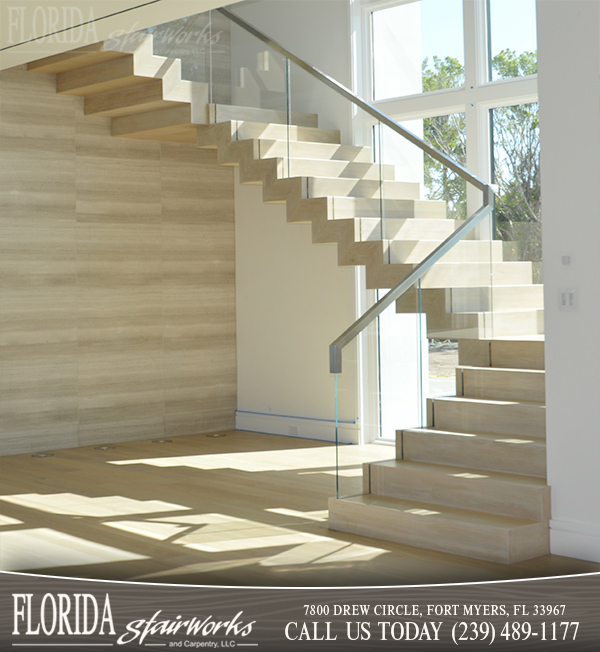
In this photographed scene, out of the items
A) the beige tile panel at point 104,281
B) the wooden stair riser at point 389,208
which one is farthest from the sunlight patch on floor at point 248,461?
the wooden stair riser at point 389,208

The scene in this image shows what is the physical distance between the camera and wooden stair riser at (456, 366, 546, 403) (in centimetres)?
597

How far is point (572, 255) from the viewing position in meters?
4.99

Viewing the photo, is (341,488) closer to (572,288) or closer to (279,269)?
(572,288)

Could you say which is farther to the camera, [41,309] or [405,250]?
[41,309]

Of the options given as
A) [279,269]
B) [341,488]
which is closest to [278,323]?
[279,269]

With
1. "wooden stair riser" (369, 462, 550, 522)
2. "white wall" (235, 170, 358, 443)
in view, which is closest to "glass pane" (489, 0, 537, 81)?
"white wall" (235, 170, 358, 443)

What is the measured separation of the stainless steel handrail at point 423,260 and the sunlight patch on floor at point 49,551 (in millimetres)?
1589

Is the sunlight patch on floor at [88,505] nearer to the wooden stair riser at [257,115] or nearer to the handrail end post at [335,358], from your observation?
the handrail end post at [335,358]

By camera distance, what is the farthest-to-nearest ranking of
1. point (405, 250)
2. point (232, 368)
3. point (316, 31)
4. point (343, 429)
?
point (232, 368)
point (316, 31)
point (405, 250)
point (343, 429)

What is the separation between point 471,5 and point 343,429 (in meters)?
3.80

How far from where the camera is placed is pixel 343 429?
6.70 m

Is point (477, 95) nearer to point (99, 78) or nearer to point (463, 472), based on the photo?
point (99, 78)

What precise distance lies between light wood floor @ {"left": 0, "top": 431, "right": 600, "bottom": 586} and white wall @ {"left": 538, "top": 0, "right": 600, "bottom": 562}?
35 centimetres

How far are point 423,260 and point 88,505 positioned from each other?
2681 mm
